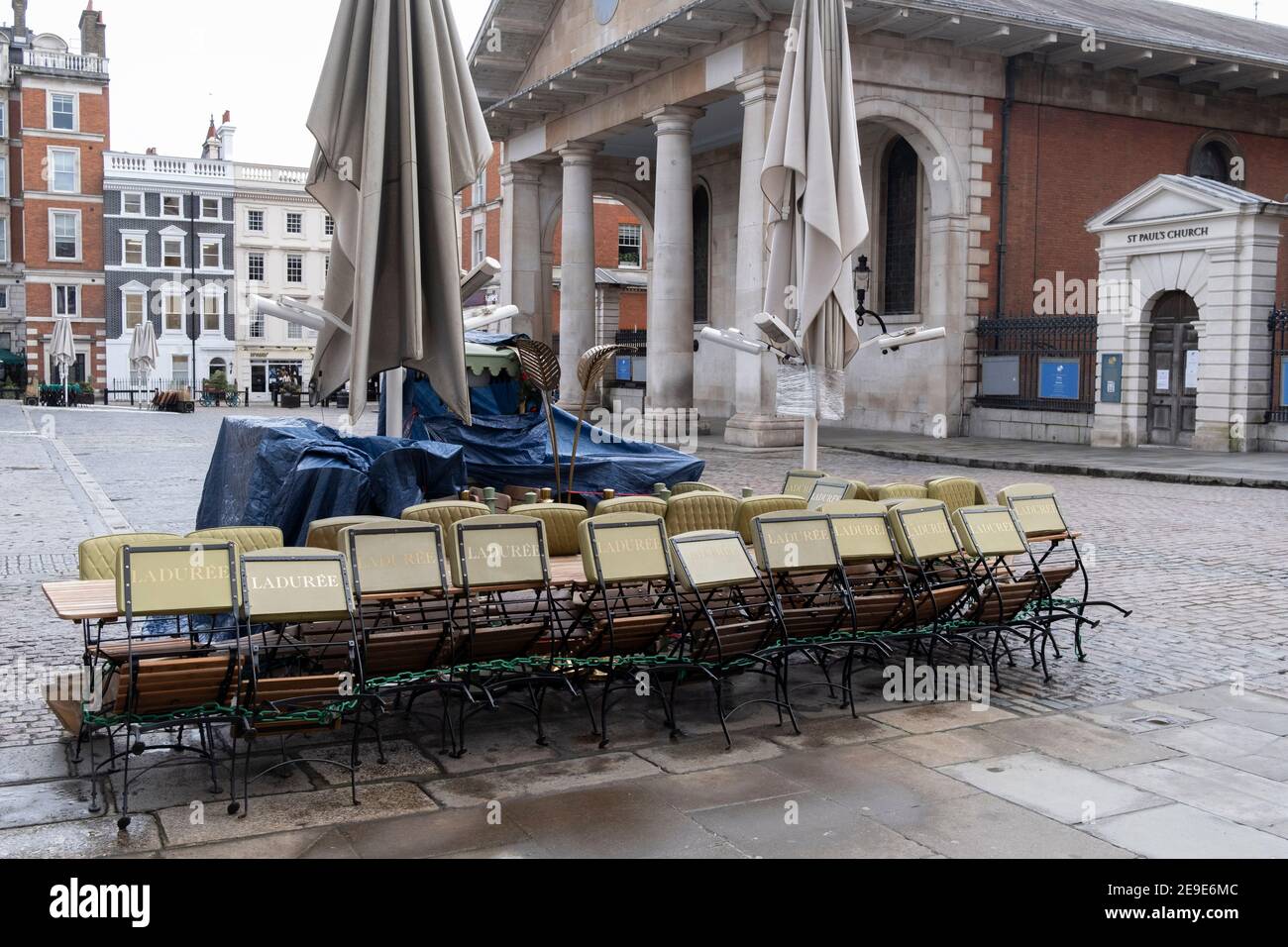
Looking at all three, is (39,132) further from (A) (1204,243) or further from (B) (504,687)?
(B) (504,687)

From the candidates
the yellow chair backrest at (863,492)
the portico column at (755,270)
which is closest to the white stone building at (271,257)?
the portico column at (755,270)

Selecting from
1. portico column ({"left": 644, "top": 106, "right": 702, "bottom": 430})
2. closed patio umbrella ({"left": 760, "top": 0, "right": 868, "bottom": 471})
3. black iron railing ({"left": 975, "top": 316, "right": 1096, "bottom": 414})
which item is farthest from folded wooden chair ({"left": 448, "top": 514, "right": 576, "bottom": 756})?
portico column ({"left": 644, "top": 106, "right": 702, "bottom": 430})

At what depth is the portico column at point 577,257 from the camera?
→ 32.6 metres

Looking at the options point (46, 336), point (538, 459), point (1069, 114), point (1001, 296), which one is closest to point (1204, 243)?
point (1001, 296)

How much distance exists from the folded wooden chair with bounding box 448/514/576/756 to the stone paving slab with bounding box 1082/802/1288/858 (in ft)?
8.27

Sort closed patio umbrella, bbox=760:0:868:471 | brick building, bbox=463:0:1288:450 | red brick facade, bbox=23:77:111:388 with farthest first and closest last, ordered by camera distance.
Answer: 1. red brick facade, bbox=23:77:111:388
2. brick building, bbox=463:0:1288:450
3. closed patio umbrella, bbox=760:0:868:471

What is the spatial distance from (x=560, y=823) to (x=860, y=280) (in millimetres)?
26283

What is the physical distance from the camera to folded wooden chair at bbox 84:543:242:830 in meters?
4.93

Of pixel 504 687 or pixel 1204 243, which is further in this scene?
pixel 1204 243

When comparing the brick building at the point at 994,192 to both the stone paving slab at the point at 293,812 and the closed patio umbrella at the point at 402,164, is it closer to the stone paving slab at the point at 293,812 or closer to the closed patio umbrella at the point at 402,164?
the closed patio umbrella at the point at 402,164

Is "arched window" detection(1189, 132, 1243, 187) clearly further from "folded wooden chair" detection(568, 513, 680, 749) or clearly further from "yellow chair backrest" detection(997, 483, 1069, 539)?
"folded wooden chair" detection(568, 513, 680, 749)

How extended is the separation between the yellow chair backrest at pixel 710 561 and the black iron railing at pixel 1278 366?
18743 mm

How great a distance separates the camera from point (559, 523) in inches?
300
